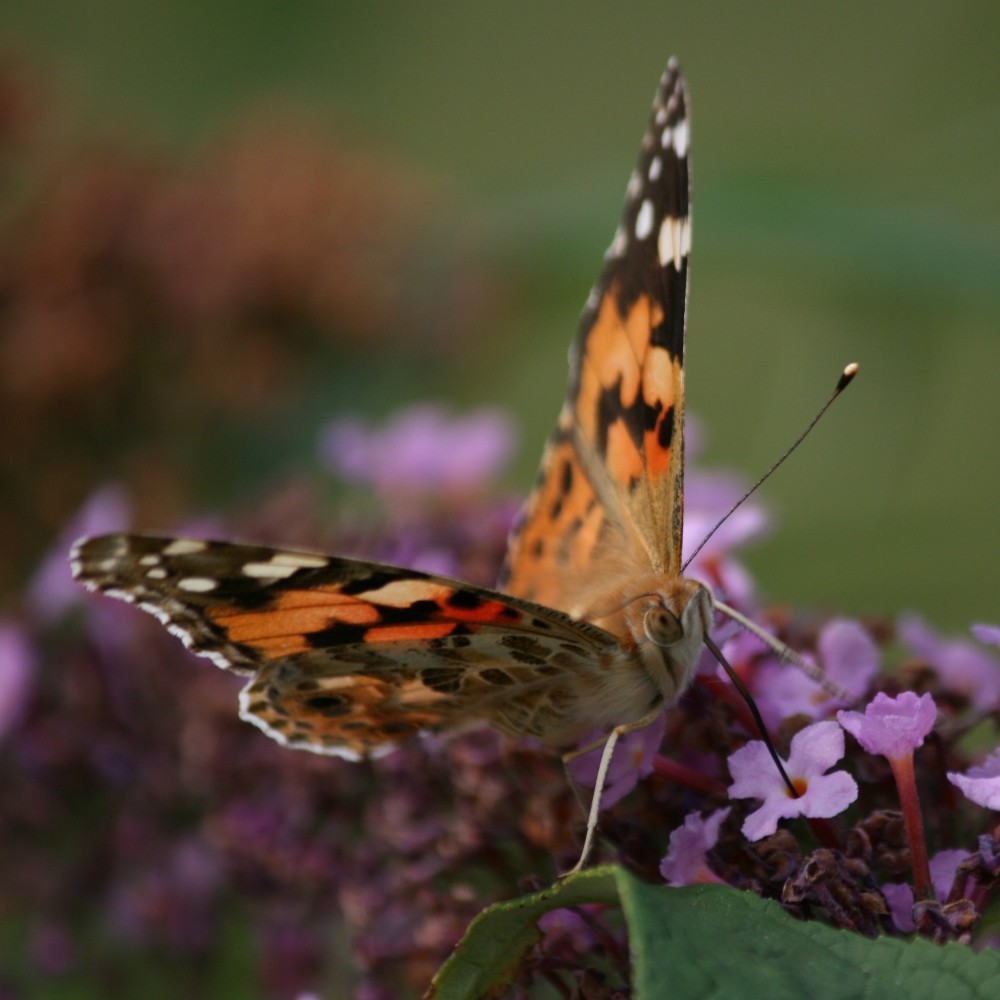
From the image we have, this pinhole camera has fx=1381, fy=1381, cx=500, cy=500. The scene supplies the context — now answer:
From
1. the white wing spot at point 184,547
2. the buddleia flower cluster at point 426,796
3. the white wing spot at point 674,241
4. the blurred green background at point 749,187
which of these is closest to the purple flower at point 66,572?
the buddleia flower cluster at point 426,796

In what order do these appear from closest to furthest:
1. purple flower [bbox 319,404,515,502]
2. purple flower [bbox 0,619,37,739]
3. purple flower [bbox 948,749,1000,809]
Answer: purple flower [bbox 948,749,1000,809]
purple flower [bbox 0,619,37,739]
purple flower [bbox 319,404,515,502]

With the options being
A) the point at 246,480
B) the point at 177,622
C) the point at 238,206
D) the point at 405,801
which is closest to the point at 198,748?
the point at 405,801

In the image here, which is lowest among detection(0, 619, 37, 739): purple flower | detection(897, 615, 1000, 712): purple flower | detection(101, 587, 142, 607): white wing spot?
detection(0, 619, 37, 739): purple flower

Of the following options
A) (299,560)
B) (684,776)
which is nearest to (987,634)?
(684,776)

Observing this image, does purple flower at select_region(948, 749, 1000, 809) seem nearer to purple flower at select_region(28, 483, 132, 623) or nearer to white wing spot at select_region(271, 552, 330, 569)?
white wing spot at select_region(271, 552, 330, 569)

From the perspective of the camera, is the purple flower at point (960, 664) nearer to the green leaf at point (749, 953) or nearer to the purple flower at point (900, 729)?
the purple flower at point (900, 729)

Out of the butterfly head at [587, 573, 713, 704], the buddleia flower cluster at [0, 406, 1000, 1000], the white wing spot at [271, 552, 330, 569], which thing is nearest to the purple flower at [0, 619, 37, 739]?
the buddleia flower cluster at [0, 406, 1000, 1000]
